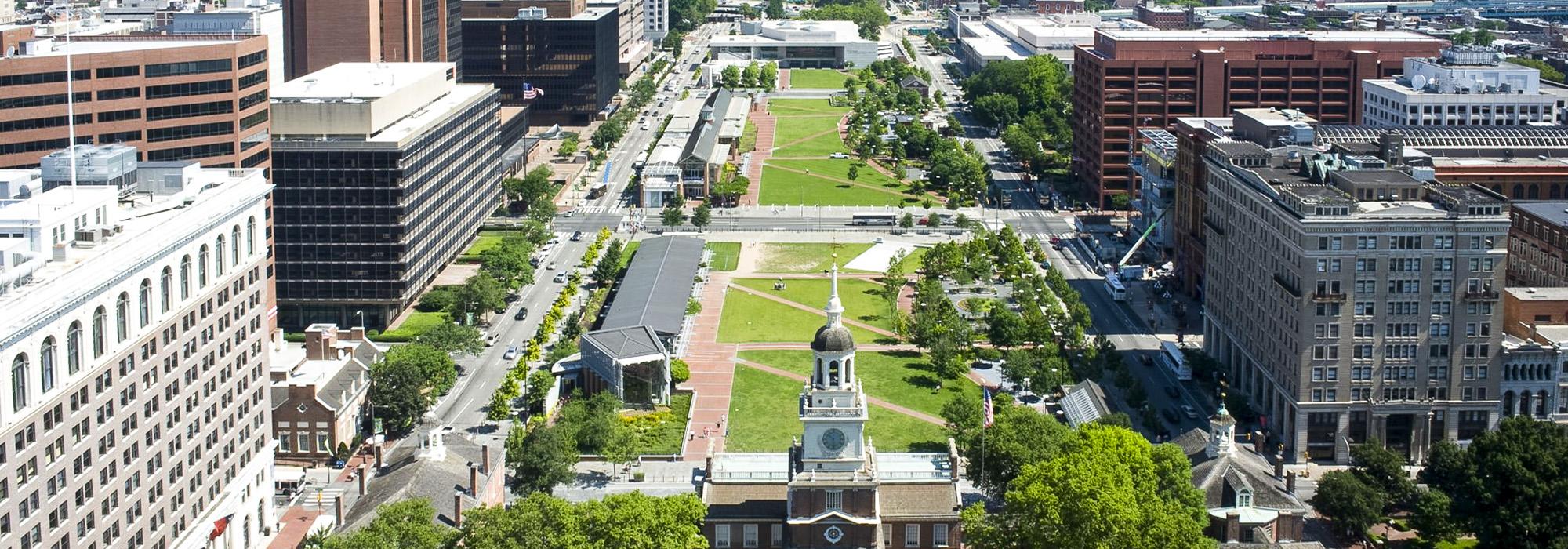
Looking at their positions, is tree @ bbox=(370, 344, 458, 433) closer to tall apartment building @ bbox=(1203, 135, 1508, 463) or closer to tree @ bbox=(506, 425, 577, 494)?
tree @ bbox=(506, 425, 577, 494)

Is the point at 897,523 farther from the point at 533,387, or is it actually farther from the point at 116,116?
the point at 116,116

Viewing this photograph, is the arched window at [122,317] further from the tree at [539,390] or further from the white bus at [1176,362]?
the white bus at [1176,362]

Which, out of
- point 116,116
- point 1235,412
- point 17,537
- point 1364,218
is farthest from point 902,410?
point 17,537

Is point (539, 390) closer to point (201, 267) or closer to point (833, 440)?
point (833, 440)

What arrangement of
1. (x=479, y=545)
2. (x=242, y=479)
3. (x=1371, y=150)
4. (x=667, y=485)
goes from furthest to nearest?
1. (x=1371, y=150)
2. (x=667, y=485)
3. (x=242, y=479)
4. (x=479, y=545)

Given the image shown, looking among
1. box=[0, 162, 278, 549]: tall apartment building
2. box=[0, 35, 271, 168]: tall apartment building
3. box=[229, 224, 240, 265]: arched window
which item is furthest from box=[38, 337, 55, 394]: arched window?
box=[0, 35, 271, 168]: tall apartment building

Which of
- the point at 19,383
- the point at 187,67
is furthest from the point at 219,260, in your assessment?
the point at 187,67
